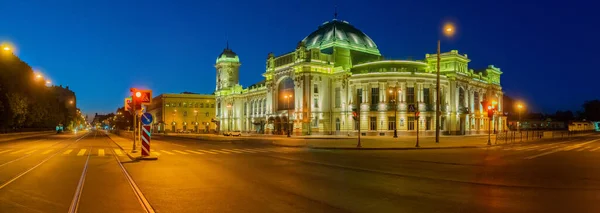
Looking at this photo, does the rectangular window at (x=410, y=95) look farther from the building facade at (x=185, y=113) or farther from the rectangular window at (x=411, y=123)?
the building facade at (x=185, y=113)

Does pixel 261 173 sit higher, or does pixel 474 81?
pixel 474 81

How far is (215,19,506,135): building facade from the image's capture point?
74.4 metres

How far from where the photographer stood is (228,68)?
4776 inches

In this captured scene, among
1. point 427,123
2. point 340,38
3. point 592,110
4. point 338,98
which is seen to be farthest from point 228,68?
point 592,110

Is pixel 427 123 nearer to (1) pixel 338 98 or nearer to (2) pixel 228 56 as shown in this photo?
(1) pixel 338 98

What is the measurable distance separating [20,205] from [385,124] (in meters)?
68.0

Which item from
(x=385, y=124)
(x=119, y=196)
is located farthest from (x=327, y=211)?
(x=385, y=124)

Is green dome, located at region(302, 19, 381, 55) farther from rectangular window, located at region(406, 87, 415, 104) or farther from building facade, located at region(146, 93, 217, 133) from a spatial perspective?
building facade, located at region(146, 93, 217, 133)

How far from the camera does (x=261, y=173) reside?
1560 centimetres

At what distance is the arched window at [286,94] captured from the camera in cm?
8694

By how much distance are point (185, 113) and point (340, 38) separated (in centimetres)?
6805

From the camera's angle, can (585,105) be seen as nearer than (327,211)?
No

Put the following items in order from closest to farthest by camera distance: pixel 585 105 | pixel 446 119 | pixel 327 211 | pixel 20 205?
pixel 327 211 → pixel 20 205 → pixel 446 119 → pixel 585 105

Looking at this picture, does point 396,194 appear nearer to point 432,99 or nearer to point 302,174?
point 302,174
